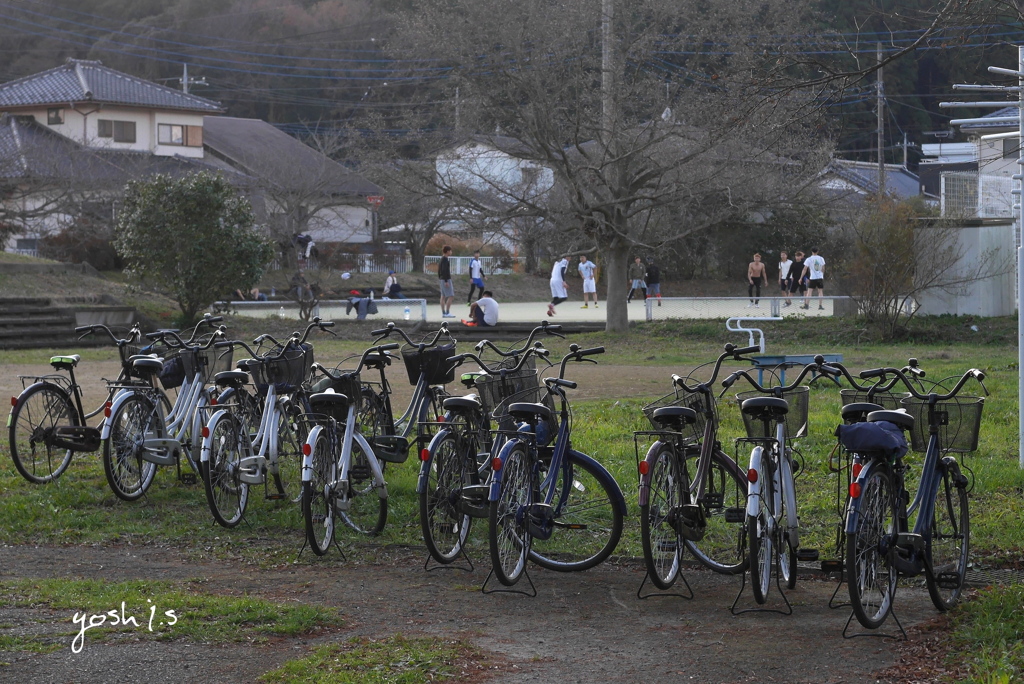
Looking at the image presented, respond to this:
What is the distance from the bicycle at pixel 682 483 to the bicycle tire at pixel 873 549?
71 centimetres

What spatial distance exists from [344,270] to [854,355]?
2246 centimetres

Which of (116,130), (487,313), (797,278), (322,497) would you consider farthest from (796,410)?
(116,130)

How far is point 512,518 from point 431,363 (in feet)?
6.91

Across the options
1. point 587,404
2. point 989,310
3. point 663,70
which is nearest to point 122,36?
point 663,70

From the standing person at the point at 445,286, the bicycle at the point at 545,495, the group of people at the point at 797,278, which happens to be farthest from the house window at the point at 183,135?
the bicycle at the point at 545,495

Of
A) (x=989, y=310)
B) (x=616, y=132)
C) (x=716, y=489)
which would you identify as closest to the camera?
(x=716, y=489)

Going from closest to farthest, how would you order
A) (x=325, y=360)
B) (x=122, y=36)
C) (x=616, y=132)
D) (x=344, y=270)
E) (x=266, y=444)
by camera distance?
(x=266, y=444)
(x=325, y=360)
(x=616, y=132)
(x=344, y=270)
(x=122, y=36)

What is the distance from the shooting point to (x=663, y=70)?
65.8 feet

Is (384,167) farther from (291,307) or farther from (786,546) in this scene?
(786,546)

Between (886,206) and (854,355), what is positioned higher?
(886,206)

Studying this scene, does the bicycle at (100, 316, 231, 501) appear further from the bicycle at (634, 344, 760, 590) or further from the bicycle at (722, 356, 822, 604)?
the bicycle at (722, 356, 822, 604)

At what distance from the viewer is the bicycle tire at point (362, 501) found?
246 inches

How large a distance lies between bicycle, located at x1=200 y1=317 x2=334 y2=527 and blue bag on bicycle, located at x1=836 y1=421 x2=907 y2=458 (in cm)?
340

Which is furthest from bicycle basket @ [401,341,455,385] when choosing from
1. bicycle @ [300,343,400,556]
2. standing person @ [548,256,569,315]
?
standing person @ [548,256,569,315]
